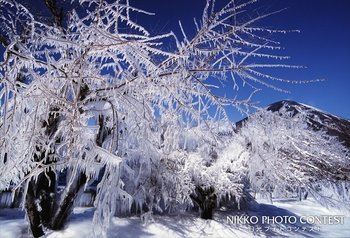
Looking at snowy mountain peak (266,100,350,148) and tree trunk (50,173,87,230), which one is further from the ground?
snowy mountain peak (266,100,350,148)

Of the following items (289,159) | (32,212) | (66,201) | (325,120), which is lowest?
(32,212)

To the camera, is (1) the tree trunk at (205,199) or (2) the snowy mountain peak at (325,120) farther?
(1) the tree trunk at (205,199)

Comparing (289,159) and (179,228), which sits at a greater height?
(289,159)

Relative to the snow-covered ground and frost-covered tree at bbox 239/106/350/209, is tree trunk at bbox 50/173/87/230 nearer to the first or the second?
the snow-covered ground

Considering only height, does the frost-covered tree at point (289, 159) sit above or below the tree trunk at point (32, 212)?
above

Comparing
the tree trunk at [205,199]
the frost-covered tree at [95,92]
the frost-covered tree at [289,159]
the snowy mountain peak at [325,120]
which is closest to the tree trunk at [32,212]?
the frost-covered tree at [95,92]

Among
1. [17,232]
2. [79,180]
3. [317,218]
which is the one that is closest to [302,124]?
[317,218]

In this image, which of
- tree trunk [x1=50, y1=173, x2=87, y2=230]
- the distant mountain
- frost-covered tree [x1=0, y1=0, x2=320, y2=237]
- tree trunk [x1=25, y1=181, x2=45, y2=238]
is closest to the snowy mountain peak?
the distant mountain

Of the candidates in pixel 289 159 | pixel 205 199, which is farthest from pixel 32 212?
pixel 289 159

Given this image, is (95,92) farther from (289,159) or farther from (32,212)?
(289,159)

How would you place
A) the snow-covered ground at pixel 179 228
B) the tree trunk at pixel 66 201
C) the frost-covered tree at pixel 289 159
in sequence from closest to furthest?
the tree trunk at pixel 66 201 < the snow-covered ground at pixel 179 228 < the frost-covered tree at pixel 289 159

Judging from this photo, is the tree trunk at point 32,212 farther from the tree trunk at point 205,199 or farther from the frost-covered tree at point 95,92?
the tree trunk at point 205,199

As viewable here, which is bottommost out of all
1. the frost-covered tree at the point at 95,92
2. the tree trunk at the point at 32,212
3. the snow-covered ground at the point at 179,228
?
the snow-covered ground at the point at 179,228

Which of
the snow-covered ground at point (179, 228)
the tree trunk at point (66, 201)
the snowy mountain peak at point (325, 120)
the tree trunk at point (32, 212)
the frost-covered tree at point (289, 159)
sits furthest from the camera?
the frost-covered tree at point (289, 159)
